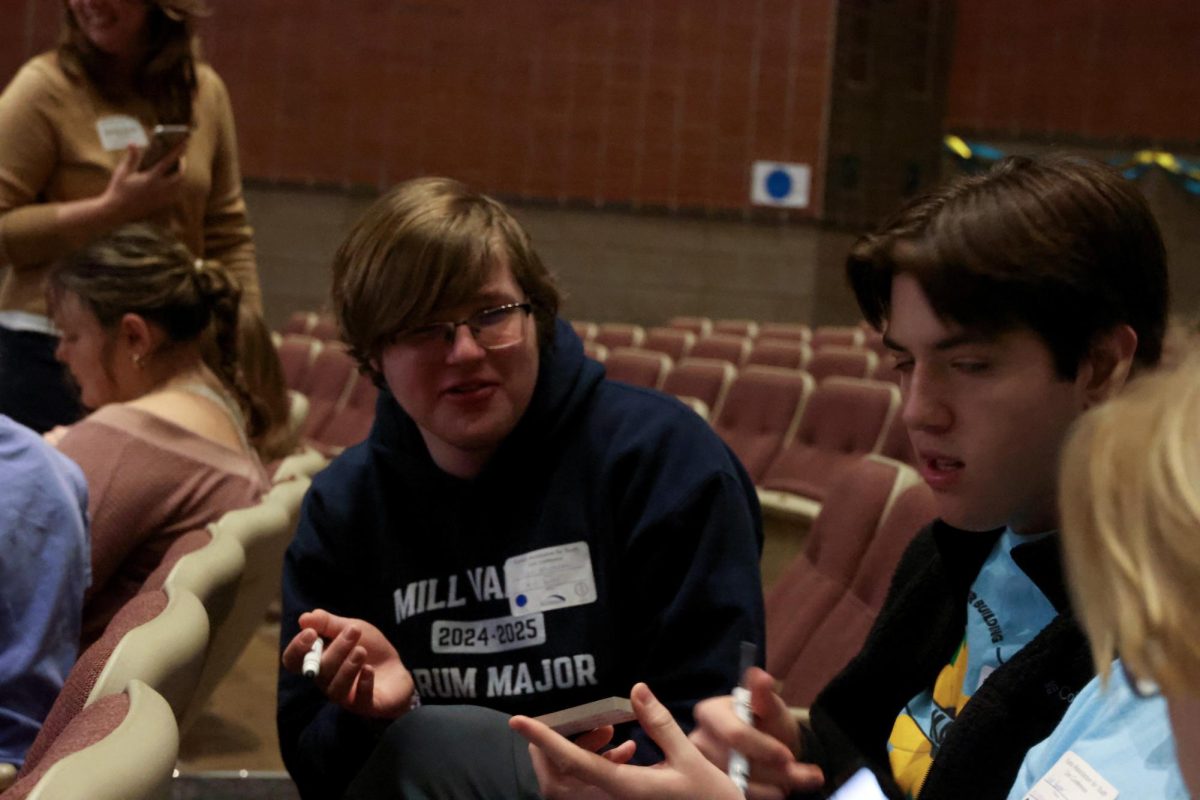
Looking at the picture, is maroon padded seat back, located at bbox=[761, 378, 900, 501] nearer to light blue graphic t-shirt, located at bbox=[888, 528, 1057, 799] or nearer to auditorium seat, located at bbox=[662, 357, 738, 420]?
auditorium seat, located at bbox=[662, 357, 738, 420]

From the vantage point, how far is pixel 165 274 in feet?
7.73

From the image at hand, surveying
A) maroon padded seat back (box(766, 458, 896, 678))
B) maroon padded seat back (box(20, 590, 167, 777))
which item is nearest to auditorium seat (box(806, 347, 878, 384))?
maroon padded seat back (box(766, 458, 896, 678))

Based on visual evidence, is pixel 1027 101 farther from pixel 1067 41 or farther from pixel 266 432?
pixel 266 432

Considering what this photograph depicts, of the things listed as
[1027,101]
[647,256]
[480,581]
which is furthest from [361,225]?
[1027,101]

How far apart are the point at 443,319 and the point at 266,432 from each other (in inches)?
47.3

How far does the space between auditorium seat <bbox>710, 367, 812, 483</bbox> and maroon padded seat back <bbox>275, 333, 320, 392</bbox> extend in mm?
2523

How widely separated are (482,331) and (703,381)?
3.55m

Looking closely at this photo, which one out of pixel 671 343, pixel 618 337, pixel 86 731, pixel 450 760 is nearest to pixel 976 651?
pixel 450 760

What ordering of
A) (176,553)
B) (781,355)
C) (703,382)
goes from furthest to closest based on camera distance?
1. (781,355)
2. (703,382)
3. (176,553)

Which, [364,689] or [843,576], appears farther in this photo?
[843,576]

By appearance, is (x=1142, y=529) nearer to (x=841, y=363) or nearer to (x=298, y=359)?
(x=841, y=363)

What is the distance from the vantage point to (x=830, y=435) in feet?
13.5

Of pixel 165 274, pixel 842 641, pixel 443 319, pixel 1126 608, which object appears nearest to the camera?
pixel 1126 608

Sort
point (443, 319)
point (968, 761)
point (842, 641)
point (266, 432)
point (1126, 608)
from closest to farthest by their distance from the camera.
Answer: point (1126, 608) < point (968, 761) < point (443, 319) < point (842, 641) < point (266, 432)
